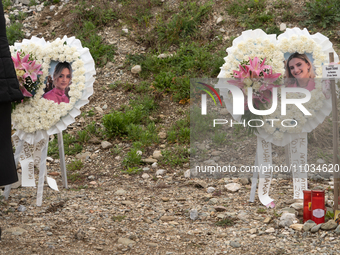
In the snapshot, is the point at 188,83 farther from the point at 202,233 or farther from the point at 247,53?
the point at 202,233

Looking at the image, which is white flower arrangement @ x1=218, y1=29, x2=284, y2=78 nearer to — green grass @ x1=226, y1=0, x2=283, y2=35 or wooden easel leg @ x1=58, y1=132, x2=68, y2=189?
wooden easel leg @ x1=58, y1=132, x2=68, y2=189

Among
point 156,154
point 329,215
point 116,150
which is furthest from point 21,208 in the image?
point 329,215

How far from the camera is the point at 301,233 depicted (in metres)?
3.47

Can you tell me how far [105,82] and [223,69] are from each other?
11.9 feet

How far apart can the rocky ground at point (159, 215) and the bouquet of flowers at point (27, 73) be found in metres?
1.29

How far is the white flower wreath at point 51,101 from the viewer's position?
14.0ft

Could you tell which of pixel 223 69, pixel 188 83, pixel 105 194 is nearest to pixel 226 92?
pixel 223 69

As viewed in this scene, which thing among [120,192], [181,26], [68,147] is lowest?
[120,192]

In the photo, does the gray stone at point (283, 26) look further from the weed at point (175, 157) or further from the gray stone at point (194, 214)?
the gray stone at point (194, 214)

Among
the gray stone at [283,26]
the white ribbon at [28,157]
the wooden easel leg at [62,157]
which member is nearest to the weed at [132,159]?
the wooden easel leg at [62,157]

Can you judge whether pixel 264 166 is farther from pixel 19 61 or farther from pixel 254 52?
pixel 19 61

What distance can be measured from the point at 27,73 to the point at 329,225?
3.42 metres

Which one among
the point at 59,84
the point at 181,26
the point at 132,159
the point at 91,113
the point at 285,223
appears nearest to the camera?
the point at 285,223

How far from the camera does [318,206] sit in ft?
11.4
